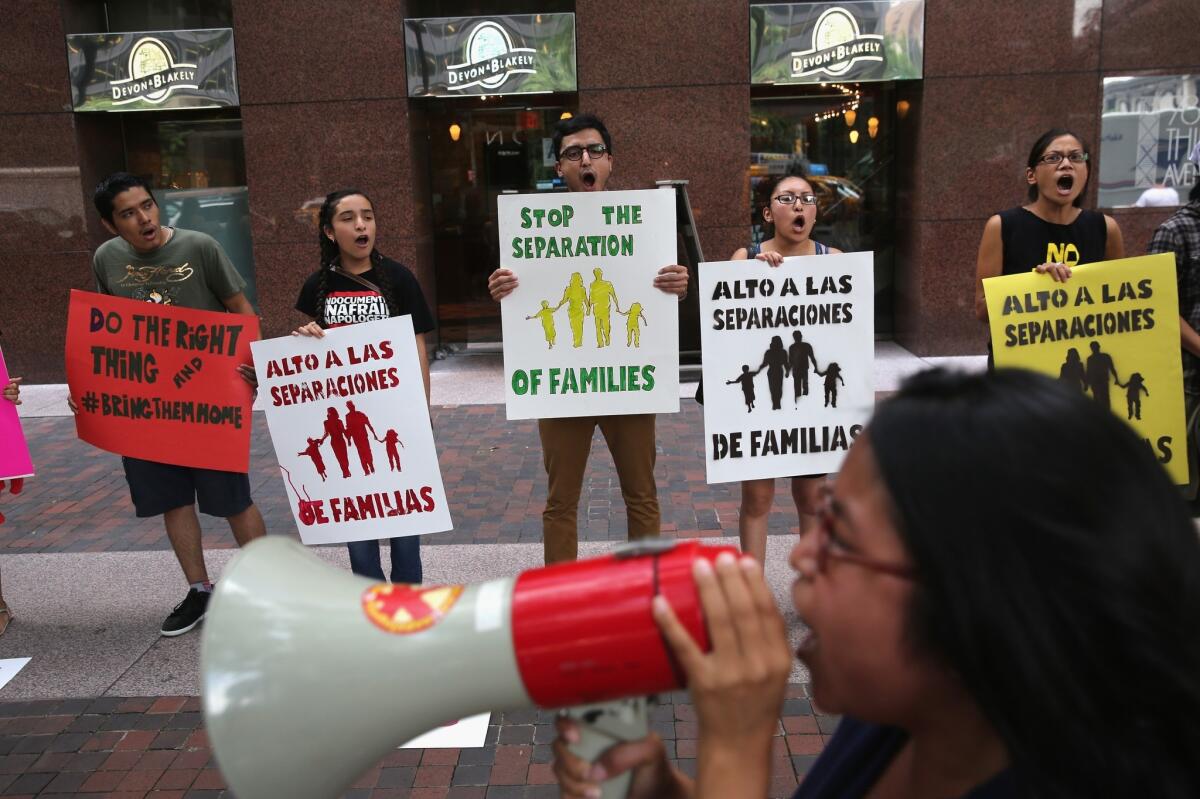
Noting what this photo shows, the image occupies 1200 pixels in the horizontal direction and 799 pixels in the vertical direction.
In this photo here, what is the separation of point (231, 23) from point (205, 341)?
6591mm

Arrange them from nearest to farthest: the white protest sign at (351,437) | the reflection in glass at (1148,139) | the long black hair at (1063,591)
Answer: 1. the long black hair at (1063,591)
2. the white protest sign at (351,437)
3. the reflection in glass at (1148,139)

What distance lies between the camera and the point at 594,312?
160 inches

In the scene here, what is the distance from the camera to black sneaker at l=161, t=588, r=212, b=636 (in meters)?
4.20

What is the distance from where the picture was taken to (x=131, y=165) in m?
10.0

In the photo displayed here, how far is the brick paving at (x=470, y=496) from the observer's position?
5.43m

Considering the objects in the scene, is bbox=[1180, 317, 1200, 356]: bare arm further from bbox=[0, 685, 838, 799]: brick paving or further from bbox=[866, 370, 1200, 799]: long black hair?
bbox=[866, 370, 1200, 799]: long black hair

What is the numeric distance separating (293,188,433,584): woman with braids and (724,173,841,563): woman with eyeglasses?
1.30 meters

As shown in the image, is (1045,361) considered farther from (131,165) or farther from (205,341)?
(131,165)

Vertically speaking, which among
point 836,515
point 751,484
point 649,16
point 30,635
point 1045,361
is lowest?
point 30,635

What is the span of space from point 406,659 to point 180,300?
11.6 feet

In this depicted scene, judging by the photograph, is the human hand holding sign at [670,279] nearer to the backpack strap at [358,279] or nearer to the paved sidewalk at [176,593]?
the paved sidewalk at [176,593]

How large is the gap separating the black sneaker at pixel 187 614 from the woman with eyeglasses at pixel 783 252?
2.37 m

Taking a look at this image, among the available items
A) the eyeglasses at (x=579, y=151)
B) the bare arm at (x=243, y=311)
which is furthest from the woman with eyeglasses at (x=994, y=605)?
the bare arm at (x=243, y=311)

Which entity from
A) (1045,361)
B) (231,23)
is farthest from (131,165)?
(1045,361)
